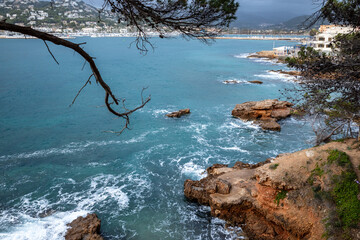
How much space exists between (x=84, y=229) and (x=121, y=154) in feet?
27.0

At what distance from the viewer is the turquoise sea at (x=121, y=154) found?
11312 millimetres

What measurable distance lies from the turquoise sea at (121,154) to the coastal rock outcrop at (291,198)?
42.8 inches

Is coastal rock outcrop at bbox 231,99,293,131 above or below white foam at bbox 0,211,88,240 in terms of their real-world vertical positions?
above

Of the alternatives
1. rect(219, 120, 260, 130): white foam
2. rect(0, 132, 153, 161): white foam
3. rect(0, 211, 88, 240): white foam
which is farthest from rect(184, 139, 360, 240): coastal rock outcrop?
rect(219, 120, 260, 130): white foam

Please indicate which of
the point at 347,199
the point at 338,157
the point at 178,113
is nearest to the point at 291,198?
the point at 347,199

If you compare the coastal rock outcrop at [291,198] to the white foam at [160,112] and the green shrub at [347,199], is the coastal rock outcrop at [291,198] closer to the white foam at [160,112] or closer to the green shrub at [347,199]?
the green shrub at [347,199]

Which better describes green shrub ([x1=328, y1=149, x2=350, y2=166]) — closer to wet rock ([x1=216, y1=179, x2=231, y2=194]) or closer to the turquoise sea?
wet rock ([x1=216, y1=179, x2=231, y2=194])

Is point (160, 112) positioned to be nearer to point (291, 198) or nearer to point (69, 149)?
point (69, 149)

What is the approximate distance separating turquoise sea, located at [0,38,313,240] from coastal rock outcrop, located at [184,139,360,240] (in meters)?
1.09

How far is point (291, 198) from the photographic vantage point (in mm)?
9242

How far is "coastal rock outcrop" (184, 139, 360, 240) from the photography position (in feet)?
27.9

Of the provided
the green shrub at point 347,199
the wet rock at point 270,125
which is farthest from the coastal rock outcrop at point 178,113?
the green shrub at point 347,199

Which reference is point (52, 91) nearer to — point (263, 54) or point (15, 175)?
point (15, 175)

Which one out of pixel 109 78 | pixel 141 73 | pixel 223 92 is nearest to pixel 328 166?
pixel 223 92
